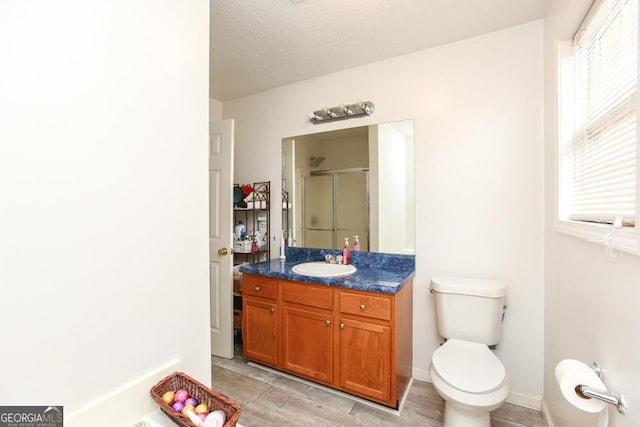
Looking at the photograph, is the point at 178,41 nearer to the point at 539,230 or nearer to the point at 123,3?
the point at 123,3

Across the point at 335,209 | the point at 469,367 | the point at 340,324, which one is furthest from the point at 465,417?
the point at 335,209

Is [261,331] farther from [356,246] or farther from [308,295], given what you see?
[356,246]

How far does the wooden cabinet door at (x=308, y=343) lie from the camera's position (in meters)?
1.91

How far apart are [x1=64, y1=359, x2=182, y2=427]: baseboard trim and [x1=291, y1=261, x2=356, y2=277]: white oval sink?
1.13 metres

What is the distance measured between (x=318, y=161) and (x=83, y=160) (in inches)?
72.1

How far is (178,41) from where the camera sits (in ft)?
3.78

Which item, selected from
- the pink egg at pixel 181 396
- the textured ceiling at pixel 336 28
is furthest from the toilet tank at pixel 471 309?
the textured ceiling at pixel 336 28

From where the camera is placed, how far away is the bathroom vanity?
5.71 ft

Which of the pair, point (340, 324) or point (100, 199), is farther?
point (340, 324)

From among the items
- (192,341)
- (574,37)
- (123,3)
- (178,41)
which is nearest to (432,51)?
(574,37)

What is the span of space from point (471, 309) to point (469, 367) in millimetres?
388

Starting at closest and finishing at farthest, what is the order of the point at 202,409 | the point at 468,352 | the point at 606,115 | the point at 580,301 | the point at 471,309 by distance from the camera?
the point at 202,409 → the point at 606,115 → the point at 580,301 → the point at 468,352 → the point at 471,309

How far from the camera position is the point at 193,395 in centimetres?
99

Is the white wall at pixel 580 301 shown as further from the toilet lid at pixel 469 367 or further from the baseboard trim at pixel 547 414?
the toilet lid at pixel 469 367
